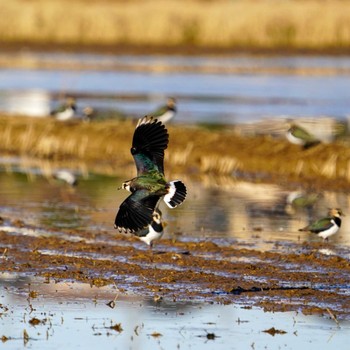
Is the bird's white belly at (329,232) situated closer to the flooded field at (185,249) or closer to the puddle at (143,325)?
the flooded field at (185,249)

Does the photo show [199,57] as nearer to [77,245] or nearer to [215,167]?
[215,167]

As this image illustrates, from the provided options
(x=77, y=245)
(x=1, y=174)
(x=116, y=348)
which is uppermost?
(x=1, y=174)

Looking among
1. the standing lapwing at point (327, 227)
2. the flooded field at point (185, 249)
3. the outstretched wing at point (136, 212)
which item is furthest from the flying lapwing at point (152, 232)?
the outstretched wing at point (136, 212)

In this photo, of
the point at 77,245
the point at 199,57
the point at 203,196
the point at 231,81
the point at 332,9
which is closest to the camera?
the point at 77,245

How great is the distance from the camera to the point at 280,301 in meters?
10.3

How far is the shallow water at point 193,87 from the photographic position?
27531mm

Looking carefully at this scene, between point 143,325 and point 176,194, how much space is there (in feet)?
3.87

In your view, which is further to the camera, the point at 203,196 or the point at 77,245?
the point at 203,196

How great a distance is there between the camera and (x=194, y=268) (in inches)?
466

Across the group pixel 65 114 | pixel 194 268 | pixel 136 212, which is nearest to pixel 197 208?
pixel 194 268

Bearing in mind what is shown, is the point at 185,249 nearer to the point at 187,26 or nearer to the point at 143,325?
the point at 143,325

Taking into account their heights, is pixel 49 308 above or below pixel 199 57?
below

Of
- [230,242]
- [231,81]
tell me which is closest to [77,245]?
[230,242]

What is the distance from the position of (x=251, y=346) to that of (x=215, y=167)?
1074 centimetres
